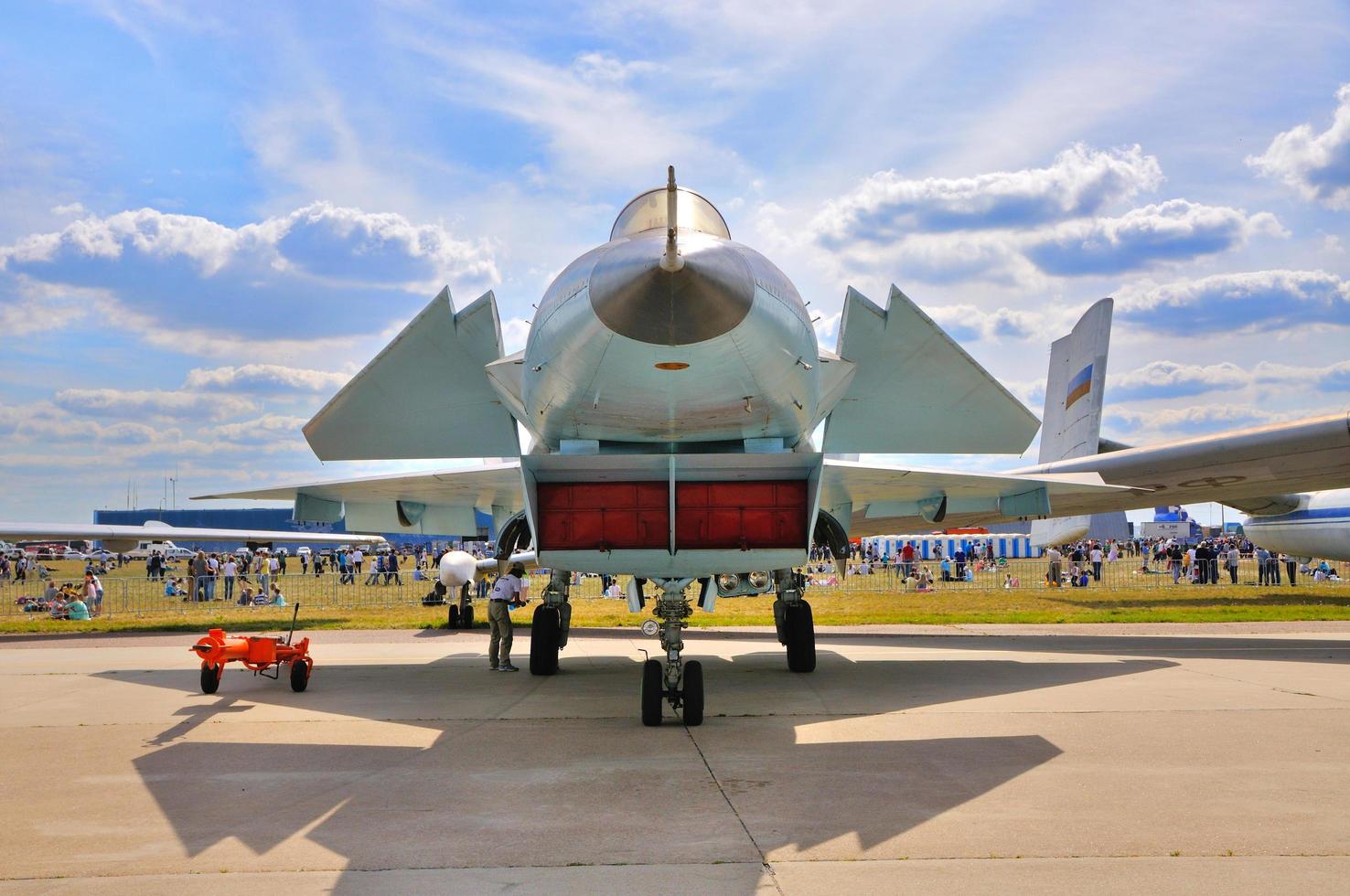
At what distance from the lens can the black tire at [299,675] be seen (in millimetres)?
9867

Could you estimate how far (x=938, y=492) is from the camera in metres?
11.3

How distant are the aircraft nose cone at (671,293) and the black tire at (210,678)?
6275mm

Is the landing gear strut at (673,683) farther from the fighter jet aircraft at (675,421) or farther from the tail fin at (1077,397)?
the tail fin at (1077,397)

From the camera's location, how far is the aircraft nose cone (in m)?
5.39

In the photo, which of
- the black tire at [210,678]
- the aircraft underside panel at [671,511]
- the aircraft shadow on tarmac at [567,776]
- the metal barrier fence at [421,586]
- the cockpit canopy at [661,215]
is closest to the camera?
A: the aircraft shadow on tarmac at [567,776]

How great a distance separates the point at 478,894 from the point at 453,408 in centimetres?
635

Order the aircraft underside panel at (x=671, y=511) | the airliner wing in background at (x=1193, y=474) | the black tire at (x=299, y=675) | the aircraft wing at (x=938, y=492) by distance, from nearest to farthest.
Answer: the aircraft underside panel at (x=671, y=511)
the black tire at (x=299, y=675)
the aircraft wing at (x=938, y=492)
the airliner wing in background at (x=1193, y=474)

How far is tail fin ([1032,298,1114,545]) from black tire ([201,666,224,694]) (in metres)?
17.3

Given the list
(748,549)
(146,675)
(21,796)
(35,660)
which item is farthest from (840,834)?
(35,660)

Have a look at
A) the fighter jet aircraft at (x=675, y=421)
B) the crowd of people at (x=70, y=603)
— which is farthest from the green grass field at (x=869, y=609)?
the fighter jet aircraft at (x=675, y=421)

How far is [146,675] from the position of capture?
37.1 feet

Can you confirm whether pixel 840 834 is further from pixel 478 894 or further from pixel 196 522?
pixel 196 522

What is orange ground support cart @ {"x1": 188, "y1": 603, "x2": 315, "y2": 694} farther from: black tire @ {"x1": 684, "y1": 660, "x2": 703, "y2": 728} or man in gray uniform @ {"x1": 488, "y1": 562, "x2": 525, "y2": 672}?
black tire @ {"x1": 684, "y1": 660, "x2": 703, "y2": 728}

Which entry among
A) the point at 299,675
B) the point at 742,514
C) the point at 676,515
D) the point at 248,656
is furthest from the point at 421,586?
the point at 742,514
